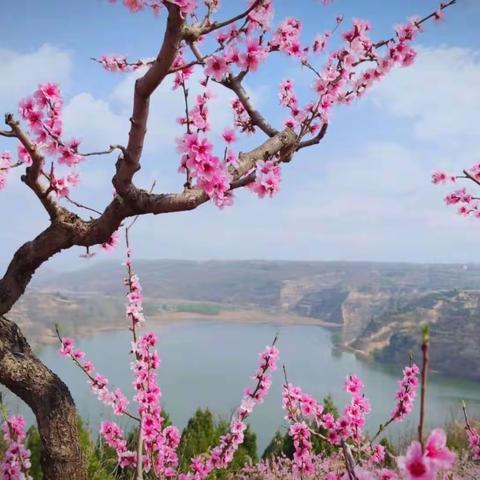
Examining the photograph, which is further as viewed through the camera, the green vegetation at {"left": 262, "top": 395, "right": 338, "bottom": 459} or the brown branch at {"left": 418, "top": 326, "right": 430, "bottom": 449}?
the green vegetation at {"left": 262, "top": 395, "right": 338, "bottom": 459}

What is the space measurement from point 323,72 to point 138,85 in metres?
1.39

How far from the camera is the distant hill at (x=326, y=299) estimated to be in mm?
29703

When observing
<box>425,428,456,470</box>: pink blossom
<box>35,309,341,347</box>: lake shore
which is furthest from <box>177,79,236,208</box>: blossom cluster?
<box>35,309,341,347</box>: lake shore

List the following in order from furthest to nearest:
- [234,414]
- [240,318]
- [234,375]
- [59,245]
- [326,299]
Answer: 1. [326,299]
2. [240,318]
3. [234,375]
4. [234,414]
5. [59,245]

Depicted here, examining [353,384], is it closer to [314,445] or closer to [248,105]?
[248,105]

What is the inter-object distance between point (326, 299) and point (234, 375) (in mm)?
33760

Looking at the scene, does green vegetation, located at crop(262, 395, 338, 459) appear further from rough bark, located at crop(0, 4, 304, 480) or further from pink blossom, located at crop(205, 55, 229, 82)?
pink blossom, located at crop(205, 55, 229, 82)

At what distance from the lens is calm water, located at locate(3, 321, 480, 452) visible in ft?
59.6

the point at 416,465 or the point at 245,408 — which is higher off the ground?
the point at 416,465

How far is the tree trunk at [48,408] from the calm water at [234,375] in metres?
10.6

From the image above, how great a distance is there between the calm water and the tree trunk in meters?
10.6

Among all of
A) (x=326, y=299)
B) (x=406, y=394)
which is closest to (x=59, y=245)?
(x=406, y=394)

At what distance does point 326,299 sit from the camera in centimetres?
5931

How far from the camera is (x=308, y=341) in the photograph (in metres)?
40.7
